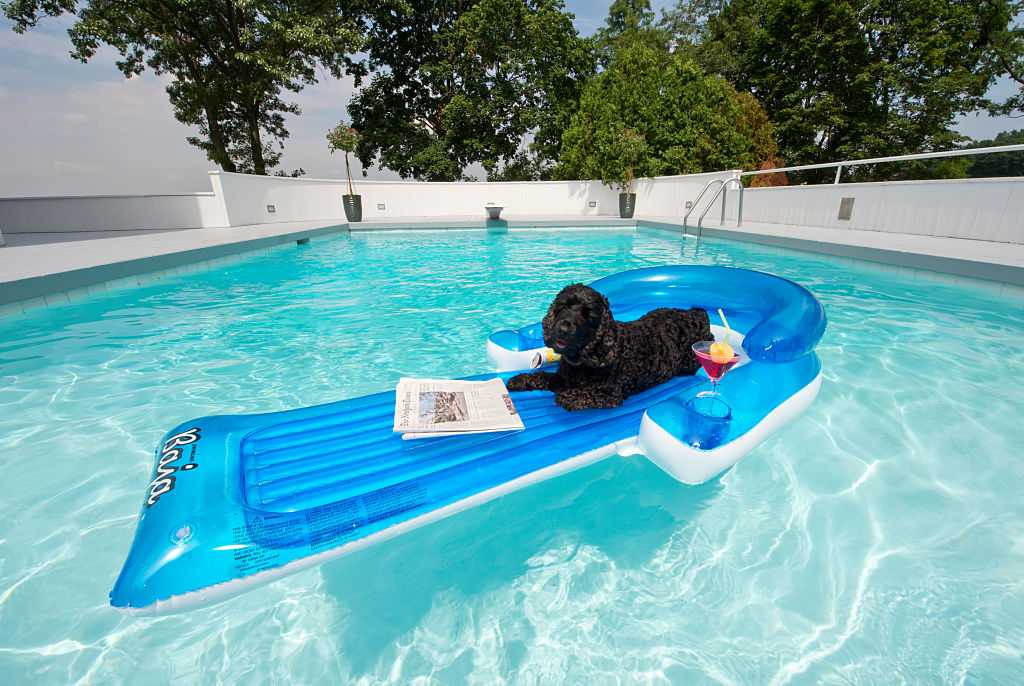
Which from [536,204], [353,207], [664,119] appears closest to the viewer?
[353,207]

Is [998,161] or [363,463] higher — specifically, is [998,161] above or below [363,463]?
above

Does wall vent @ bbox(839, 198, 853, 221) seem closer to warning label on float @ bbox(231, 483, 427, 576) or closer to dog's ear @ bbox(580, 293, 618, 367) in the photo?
dog's ear @ bbox(580, 293, 618, 367)

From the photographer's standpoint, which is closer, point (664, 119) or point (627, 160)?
point (627, 160)

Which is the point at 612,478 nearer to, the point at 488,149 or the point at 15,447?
the point at 15,447

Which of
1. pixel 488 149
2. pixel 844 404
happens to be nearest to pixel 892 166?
pixel 488 149

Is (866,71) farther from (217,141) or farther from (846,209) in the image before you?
(217,141)

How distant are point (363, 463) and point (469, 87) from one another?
2022 cm

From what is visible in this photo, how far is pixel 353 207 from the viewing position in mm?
14766

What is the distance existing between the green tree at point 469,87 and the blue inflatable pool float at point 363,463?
18.8 metres

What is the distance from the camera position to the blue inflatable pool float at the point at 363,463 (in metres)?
1.42

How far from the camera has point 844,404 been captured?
323 cm

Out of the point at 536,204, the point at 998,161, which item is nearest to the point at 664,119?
the point at 536,204

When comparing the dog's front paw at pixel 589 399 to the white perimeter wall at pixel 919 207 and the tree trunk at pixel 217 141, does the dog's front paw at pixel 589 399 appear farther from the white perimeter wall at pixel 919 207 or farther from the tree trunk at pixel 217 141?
the tree trunk at pixel 217 141

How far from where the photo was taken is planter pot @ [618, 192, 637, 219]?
15.3m
